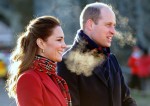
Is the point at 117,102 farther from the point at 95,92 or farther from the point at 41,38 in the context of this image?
the point at 41,38

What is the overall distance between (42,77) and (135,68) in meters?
15.0

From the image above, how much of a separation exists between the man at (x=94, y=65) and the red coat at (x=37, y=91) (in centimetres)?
66

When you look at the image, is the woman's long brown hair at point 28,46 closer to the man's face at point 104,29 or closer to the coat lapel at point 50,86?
the coat lapel at point 50,86

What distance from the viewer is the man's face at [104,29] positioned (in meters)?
5.00

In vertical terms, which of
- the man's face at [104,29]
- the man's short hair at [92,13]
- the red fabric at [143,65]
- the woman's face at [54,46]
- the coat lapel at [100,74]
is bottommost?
the coat lapel at [100,74]

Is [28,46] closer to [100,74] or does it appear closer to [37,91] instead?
[37,91]

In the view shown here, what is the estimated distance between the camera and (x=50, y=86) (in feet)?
13.8

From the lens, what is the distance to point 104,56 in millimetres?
5059

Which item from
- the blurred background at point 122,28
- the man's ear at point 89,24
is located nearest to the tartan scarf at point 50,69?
the blurred background at point 122,28

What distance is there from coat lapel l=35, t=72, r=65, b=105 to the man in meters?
0.62

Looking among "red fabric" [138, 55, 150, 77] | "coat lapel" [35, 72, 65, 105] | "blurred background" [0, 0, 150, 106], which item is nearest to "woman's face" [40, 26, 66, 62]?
"coat lapel" [35, 72, 65, 105]

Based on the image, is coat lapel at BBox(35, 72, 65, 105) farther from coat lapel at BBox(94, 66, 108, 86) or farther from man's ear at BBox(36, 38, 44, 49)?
coat lapel at BBox(94, 66, 108, 86)

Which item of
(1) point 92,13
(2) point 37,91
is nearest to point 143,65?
(1) point 92,13

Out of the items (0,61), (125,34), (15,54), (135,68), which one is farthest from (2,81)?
(15,54)
